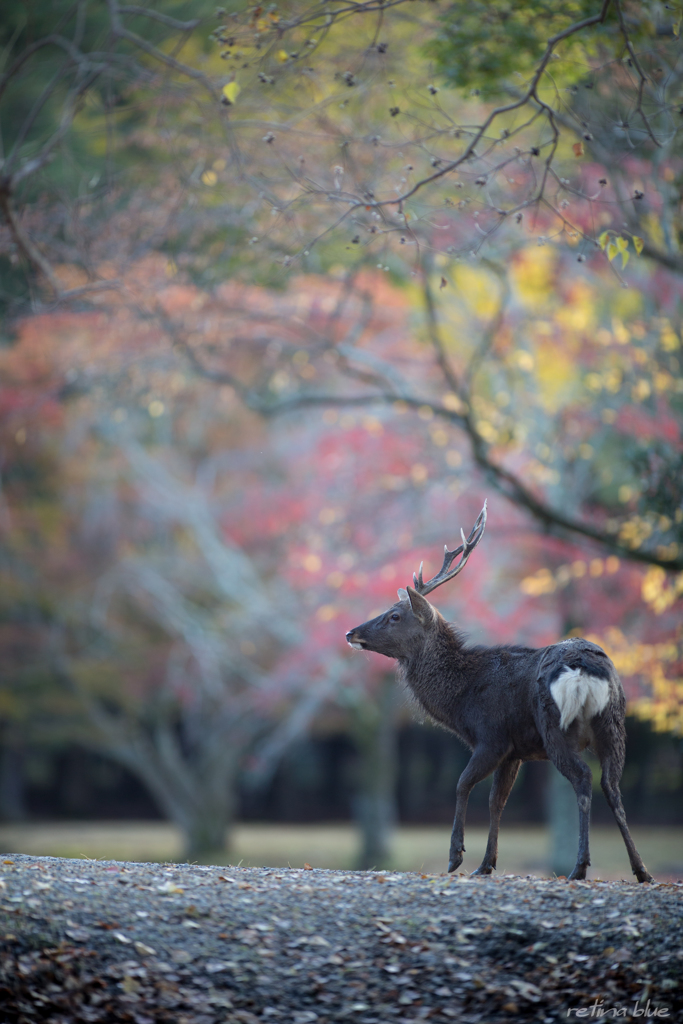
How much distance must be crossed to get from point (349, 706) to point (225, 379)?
331 inches

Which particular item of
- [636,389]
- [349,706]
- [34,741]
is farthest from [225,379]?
[34,741]

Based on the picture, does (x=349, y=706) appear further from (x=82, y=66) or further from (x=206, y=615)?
(x=82, y=66)

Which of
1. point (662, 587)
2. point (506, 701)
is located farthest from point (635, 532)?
point (506, 701)

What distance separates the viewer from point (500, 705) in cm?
586

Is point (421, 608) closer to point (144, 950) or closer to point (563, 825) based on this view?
point (144, 950)

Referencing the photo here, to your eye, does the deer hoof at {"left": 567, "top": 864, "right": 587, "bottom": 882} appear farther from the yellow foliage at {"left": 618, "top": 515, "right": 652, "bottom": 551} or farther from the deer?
the yellow foliage at {"left": 618, "top": 515, "right": 652, "bottom": 551}

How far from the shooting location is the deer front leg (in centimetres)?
570

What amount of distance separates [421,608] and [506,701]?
0.79 metres

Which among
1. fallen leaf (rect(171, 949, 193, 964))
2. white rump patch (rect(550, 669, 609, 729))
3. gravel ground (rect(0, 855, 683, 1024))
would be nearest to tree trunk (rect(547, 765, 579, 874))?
gravel ground (rect(0, 855, 683, 1024))

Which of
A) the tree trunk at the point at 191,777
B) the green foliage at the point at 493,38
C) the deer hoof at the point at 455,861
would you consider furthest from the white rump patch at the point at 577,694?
the tree trunk at the point at 191,777

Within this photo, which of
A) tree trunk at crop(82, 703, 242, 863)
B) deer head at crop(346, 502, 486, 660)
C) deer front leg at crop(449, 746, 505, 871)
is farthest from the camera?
tree trunk at crop(82, 703, 242, 863)

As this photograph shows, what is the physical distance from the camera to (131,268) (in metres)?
10.1

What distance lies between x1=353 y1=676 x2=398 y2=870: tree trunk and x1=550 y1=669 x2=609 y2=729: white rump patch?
40.7 feet

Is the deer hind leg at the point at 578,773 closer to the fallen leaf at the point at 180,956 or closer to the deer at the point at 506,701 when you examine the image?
the deer at the point at 506,701
